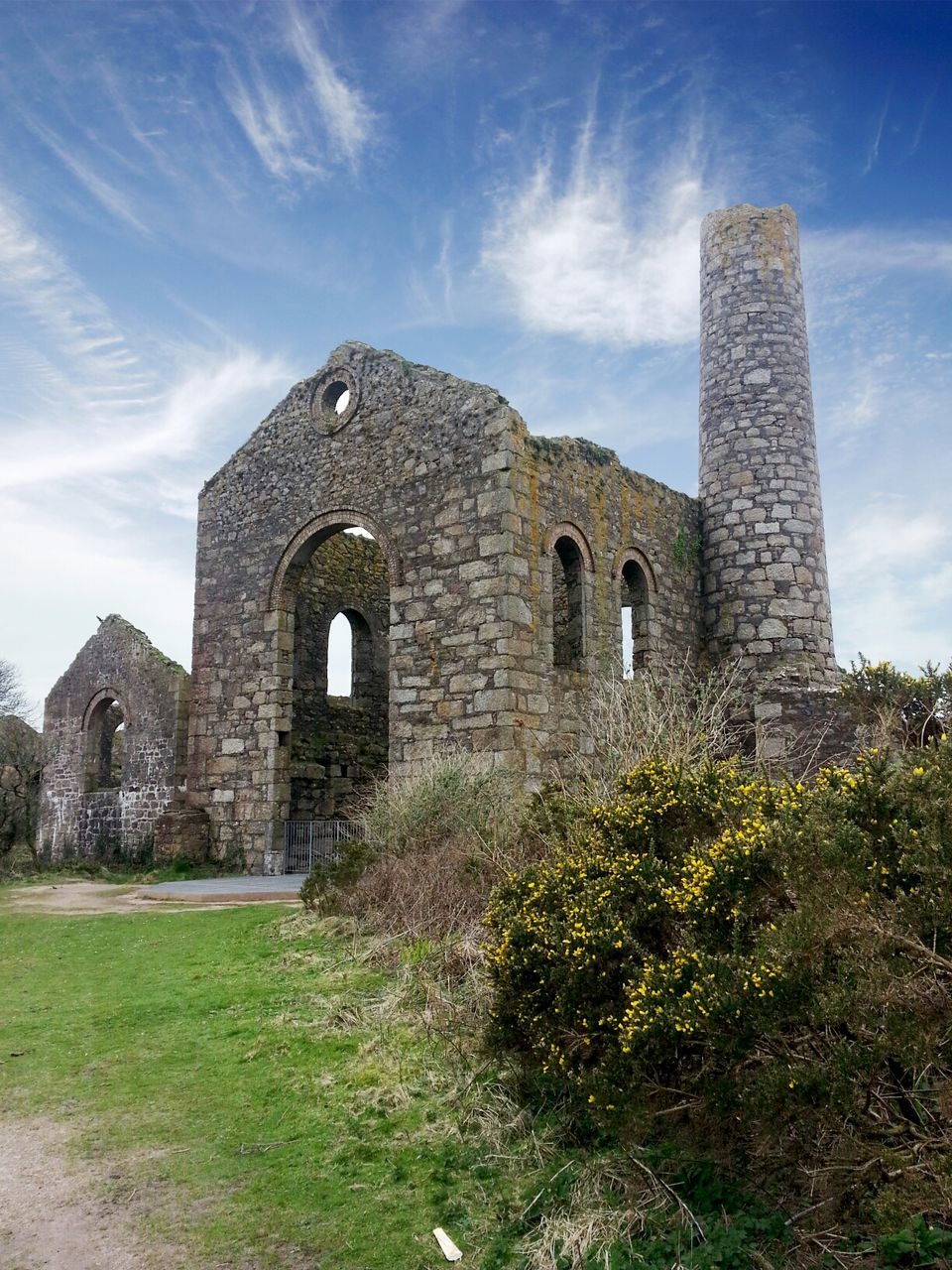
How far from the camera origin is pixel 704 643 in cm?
1497

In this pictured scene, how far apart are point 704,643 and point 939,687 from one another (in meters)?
8.29

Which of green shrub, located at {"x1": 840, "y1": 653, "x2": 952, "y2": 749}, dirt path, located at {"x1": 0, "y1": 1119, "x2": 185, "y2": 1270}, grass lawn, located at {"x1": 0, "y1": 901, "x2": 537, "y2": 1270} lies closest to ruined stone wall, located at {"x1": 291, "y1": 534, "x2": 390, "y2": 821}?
grass lawn, located at {"x1": 0, "y1": 901, "x2": 537, "y2": 1270}

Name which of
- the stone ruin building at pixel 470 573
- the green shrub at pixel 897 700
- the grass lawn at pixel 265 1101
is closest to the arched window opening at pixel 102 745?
the stone ruin building at pixel 470 573

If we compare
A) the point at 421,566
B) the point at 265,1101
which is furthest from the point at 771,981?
the point at 421,566

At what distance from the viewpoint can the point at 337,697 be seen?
17938mm

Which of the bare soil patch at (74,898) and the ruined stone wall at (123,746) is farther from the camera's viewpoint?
the ruined stone wall at (123,746)

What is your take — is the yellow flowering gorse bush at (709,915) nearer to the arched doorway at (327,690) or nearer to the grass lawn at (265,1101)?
the grass lawn at (265,1101)

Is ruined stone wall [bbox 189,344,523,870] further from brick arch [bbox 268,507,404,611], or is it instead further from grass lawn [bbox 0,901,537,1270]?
grass lawn [bbox 0,901,537,1270]

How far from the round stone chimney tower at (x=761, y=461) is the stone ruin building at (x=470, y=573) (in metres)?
0.03

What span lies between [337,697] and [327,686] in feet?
0.86

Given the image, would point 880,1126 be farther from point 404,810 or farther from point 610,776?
point 404,810

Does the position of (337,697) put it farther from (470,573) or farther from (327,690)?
(470,573)

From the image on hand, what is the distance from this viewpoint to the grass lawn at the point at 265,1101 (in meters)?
3.66

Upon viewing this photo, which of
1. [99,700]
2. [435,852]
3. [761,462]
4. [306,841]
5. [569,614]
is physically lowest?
[306,841]
